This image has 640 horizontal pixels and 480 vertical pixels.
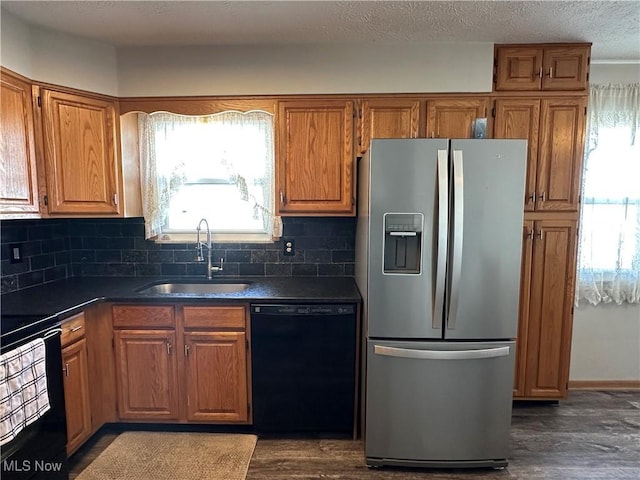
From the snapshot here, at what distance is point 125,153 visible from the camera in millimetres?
2523

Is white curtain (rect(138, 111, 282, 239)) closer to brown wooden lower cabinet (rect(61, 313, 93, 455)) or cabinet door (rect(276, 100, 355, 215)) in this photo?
cabinet door (rect(276, 100, 355, 215))

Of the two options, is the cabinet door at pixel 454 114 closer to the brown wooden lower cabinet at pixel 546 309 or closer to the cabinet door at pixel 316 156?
the cabinet door at pixel 316 156

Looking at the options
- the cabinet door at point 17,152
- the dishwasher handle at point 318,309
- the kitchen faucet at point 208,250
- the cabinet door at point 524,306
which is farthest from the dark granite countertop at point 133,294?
the cabinet door at point 524,306

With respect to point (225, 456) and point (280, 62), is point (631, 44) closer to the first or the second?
point (280, 62)

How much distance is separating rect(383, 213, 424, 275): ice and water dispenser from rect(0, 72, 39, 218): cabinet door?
79.2 inches

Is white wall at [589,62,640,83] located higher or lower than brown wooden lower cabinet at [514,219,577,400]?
higher

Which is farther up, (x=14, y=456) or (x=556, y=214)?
(x=556, y=214)

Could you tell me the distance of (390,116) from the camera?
2.45m

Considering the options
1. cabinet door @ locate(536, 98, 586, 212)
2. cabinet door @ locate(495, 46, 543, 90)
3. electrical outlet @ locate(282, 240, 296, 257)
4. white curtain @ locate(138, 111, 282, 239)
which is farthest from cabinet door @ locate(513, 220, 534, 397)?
white curtain @ locate(138, 111, 282, 239)

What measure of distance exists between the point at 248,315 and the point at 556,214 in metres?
2.12

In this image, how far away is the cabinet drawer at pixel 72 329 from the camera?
1942mm

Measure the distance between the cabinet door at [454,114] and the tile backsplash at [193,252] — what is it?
0.87 m

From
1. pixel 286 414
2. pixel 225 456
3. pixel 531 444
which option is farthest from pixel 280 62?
pixel 531 444

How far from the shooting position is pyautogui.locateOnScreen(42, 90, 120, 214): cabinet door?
7.34 feet
